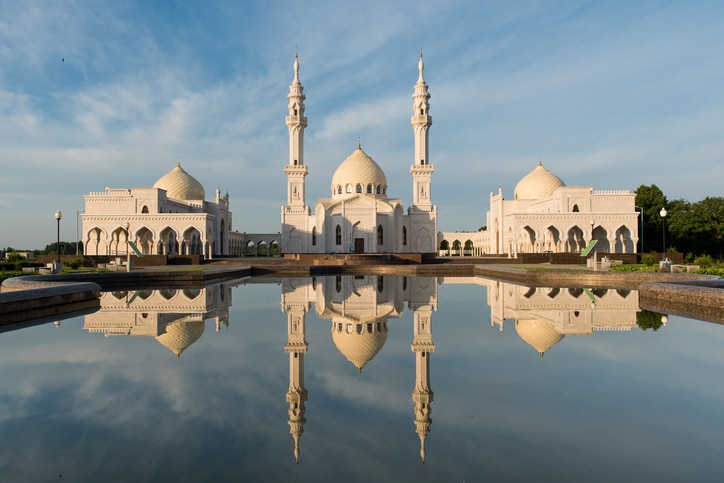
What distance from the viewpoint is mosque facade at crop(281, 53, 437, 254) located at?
125ft

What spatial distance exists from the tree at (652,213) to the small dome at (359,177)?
68.4 ft

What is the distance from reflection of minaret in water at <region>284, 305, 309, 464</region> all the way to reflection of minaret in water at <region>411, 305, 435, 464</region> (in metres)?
0.89

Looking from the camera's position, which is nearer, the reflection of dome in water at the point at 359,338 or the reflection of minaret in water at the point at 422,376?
the reflection of minaret in water at the point at 422,376

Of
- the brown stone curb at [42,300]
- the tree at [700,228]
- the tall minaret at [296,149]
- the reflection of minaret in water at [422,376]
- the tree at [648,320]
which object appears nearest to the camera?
the reflection of minaret in water at [422,376]

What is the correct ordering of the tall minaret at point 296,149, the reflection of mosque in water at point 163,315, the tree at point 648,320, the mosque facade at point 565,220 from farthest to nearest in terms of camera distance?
the tall minaret at point 296,149
the mosque facade at point 565,220
the tree at point 648,320
the reflection of mosque in water at point 163,315

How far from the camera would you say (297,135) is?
40.2 m

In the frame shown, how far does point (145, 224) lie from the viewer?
113ft

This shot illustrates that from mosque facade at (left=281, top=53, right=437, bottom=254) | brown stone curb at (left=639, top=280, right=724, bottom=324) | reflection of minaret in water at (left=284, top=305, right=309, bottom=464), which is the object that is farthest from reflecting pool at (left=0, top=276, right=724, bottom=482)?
mosque facade at (left=281, top=53, right=437, bottom=254)

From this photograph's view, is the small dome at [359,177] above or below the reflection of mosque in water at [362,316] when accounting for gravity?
above

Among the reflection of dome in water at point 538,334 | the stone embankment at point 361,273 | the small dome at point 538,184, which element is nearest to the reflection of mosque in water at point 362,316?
the reflection of dome in water at point 538,334

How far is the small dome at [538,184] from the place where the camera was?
40500 mm

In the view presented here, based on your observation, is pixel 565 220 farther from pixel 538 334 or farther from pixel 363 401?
pixel 363 401

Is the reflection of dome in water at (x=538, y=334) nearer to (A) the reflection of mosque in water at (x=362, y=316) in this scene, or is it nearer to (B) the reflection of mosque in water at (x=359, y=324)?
(A) the reflection of mosque in water at (x=362, y=316)

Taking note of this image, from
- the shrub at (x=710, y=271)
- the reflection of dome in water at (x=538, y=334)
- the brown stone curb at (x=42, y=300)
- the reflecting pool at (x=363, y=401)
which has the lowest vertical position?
the reflecting pool at (x=363, y=401)
